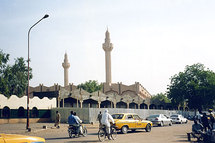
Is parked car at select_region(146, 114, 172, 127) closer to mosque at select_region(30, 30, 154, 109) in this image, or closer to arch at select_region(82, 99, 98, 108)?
mosque at select_region(30, 30, 154, 109)

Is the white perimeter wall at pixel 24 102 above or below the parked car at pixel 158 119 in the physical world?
above

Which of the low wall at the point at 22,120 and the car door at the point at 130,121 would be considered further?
the low wall at the point at 22,120

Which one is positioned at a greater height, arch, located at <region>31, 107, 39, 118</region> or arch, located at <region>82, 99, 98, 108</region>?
arch, located at <region>82, 99, 98, 108</region>

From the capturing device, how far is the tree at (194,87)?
214ft

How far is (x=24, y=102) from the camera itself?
37562 millimetres

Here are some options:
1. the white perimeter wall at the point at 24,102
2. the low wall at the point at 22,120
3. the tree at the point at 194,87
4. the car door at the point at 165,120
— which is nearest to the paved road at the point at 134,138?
the car door at the point at 165,120

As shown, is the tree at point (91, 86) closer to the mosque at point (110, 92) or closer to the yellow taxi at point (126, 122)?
the mosque at point (110, 92)

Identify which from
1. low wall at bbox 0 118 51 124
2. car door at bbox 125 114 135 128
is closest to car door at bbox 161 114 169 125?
car door at bbox 125 114 135 128

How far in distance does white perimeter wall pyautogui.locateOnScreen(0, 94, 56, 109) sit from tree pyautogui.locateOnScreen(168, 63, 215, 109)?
3770 cm

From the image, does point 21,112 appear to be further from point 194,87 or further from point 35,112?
point 194,87

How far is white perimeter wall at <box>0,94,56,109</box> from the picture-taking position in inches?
1391

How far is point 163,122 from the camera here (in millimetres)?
30781

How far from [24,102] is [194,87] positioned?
142ft

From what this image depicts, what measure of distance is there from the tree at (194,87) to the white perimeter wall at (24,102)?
37.7m
